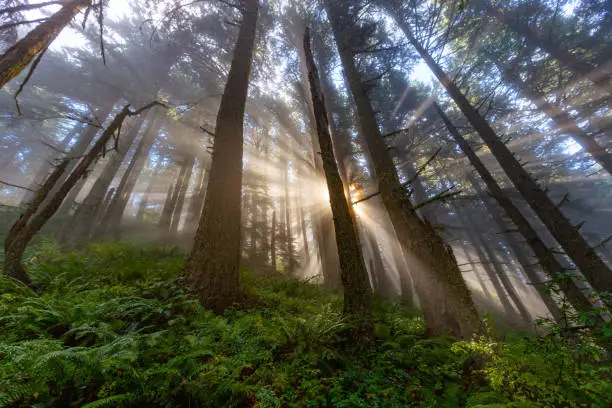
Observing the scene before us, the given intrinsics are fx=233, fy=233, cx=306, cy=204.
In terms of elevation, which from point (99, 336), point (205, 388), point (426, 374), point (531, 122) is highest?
point (531, 122)

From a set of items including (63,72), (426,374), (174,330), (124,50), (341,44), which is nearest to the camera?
(426,374)

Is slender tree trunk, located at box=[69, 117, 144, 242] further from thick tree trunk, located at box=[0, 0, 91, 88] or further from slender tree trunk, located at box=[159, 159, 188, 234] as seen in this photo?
thick tree trunk, located at box=[0, 0, 91, 88]

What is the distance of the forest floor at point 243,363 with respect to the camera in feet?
6.09

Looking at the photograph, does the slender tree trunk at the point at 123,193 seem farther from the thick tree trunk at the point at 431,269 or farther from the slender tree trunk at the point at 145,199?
the thick tree trunk at the point at 431,269

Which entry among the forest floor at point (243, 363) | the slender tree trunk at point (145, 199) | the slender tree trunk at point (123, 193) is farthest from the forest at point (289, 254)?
the slender tree trunk at point (145, 199)

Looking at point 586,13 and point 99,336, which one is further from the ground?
point 586,13

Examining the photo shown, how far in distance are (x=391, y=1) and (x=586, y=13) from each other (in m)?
11.3

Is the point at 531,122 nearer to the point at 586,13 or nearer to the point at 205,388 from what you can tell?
the point at 586,13

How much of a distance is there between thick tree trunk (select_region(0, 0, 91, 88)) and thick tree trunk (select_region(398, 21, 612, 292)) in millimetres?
11430

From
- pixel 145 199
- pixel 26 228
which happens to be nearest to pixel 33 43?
pixel 26 228

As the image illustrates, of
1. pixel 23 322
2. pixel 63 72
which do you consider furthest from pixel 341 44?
pixel 63 72

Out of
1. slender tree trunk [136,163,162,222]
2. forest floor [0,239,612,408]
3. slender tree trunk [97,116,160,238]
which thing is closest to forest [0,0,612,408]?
forest floor [0,239,612,408]

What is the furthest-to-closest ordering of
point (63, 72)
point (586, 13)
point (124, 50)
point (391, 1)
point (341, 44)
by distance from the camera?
point (124, 50)
point (63, 72)
point (586, 13)
point (391, 1)
point (341, 44)

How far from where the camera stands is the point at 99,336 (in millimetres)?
2518
